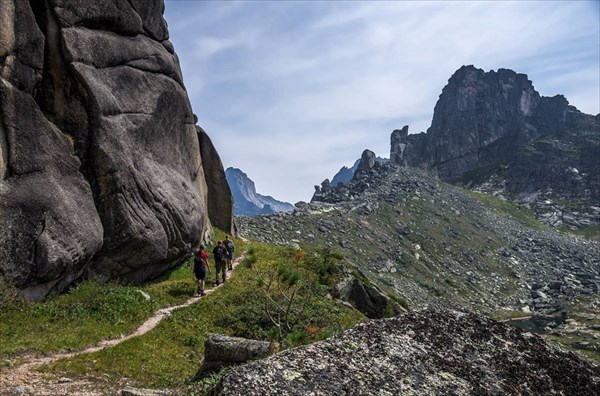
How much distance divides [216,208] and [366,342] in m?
57.5

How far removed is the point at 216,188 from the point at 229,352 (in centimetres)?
4796

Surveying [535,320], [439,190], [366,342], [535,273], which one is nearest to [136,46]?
[366,342]

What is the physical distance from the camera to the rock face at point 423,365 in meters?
5.77

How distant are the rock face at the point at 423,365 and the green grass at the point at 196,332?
4.12 metres

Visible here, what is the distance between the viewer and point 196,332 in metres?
25.8

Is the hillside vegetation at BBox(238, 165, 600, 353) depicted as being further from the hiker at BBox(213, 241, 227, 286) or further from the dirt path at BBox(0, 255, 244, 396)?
the dirt path at BBox(0, 255, 244, 396)

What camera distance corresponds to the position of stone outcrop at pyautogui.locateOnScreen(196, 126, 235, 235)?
59547 millimetres

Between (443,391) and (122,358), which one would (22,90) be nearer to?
(122,358)

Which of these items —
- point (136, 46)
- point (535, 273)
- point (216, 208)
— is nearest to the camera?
point (136, 46)

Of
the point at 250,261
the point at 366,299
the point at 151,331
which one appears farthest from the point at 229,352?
the point at 366,299

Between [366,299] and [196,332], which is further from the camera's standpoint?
[366,299]

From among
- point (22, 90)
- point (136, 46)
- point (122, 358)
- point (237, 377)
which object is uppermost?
point (136, 46)

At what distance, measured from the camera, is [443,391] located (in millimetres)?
6082

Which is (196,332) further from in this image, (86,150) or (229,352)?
(86,150)
